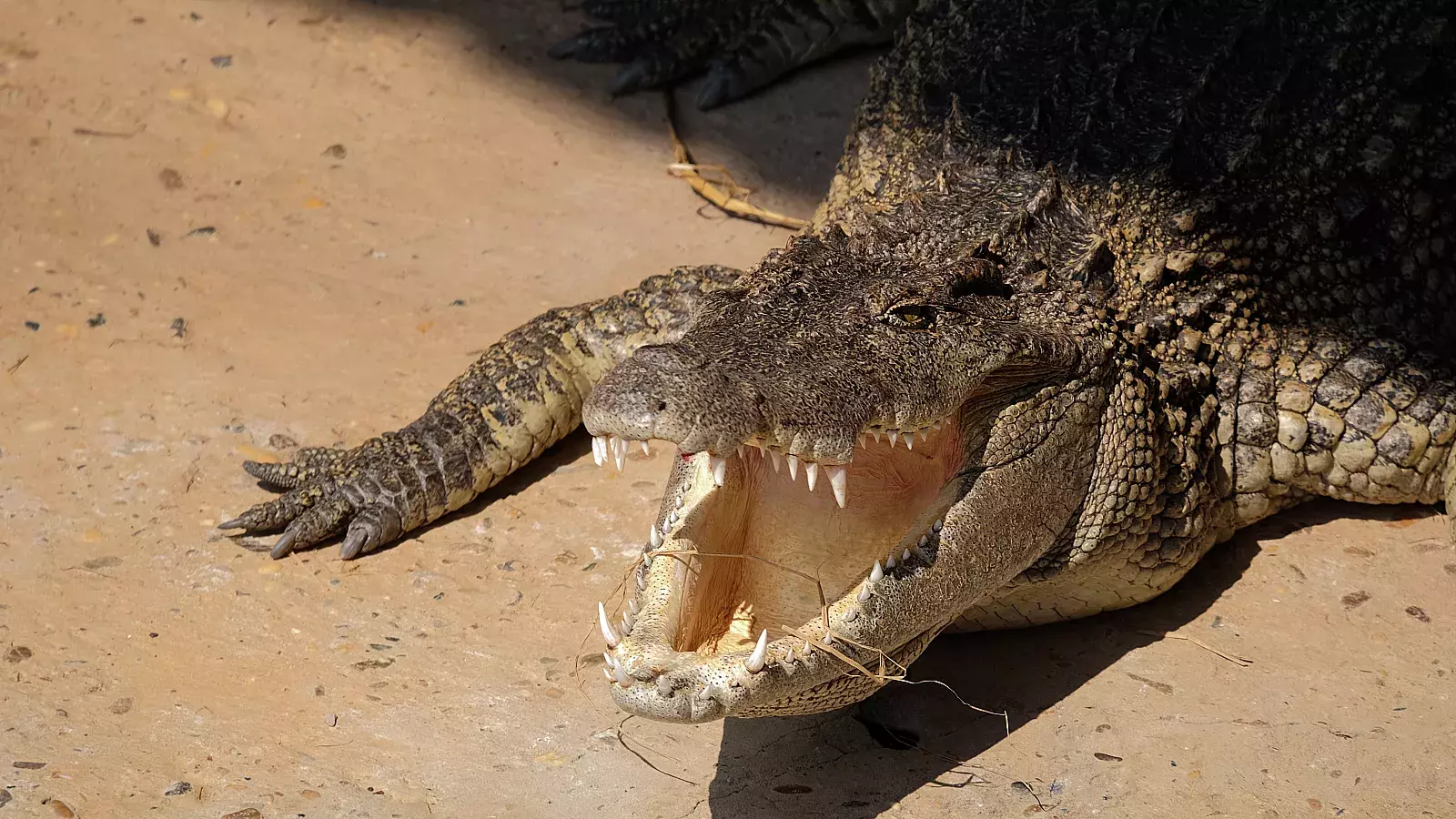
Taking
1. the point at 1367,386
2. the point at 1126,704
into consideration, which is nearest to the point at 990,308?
the point at 1126,704

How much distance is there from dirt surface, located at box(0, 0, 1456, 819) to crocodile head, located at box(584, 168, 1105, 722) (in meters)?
0.39

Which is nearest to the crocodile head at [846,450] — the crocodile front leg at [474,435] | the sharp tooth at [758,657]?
the sharp tooth at [758,657]

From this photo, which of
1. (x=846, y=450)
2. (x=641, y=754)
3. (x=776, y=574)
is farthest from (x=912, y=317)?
(x=641, y=754)

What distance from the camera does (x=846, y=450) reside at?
255 cm

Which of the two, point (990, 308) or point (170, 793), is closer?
point (170, 793)

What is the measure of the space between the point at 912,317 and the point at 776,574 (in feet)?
2.05

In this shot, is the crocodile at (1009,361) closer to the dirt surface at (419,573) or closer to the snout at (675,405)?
the snout at (675,405)

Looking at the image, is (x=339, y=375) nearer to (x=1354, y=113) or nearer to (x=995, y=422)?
(x=995, y=422)

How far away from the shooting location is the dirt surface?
114 inches

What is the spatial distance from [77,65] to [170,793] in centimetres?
407

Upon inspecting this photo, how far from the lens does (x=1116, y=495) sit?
3.16 metres

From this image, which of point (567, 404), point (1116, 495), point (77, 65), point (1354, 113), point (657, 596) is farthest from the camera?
point (77, 65)

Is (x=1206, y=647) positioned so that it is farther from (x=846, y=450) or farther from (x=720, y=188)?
→ (x=720, y=188)

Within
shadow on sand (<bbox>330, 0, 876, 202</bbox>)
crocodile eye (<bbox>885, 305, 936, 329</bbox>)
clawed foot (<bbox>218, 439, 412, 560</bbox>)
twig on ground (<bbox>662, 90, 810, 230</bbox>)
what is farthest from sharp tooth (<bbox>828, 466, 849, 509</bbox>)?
shadow on sand (<bbox>330, 0, 876, 202</bbox>)
